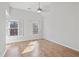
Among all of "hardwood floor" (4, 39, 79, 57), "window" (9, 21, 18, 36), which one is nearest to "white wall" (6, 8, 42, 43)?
"window" (9, 21, 18, 36)

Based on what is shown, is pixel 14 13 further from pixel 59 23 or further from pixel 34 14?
pixel 59 23

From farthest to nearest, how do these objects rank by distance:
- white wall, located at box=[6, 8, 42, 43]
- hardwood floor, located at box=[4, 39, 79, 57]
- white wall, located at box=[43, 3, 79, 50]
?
white wall, located at box=[6, 8, 42, 43] < white wall, located at box=[43, 3, 79, 50] < hardwood floor, located at box=[4, 39, 79, 57]

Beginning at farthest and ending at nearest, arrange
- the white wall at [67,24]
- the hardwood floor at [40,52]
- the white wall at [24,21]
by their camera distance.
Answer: the white wall at [24,21]
the white wall at [67,24]
the hardwood floor at [40,52]

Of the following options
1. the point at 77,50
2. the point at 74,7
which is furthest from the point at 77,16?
the point at 77,50

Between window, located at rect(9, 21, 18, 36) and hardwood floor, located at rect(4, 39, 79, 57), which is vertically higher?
window, located at rect(9, 21, 18, 36)

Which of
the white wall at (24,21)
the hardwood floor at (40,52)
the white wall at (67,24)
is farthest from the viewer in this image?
the white wall at (24,21)

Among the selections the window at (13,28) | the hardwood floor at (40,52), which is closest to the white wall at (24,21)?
the window at (13,28)

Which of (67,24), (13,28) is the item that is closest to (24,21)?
(13,28)

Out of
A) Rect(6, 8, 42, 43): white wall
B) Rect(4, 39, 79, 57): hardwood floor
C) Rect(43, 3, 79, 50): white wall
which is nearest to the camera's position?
Rect(4, 39, 79, 57): hardwood floor

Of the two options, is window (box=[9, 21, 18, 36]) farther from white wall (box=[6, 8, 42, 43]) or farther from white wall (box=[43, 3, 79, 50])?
white wall (box=[43, 3, 79, 50])

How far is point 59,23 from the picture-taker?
609 cm

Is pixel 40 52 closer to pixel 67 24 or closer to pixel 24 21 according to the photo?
pixel 67 24

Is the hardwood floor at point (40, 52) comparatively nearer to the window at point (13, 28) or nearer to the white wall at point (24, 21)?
the window at point (13, 28)

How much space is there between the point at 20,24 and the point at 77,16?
460 centimetres
